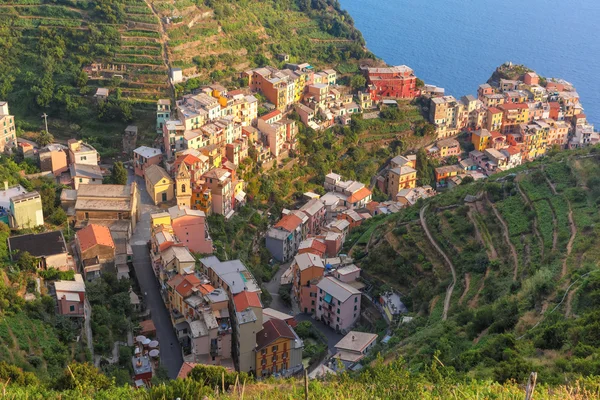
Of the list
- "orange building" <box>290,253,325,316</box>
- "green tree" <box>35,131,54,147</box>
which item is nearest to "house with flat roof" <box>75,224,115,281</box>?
"orange building" <box>290,253,325,316</box>

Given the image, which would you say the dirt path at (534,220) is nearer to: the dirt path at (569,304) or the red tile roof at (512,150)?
the dirt path at (569,304)

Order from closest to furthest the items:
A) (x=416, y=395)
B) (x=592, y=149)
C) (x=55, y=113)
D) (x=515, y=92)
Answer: (x=416, y=395)
(x=592, y=149)
(x=55, y=113)
(x=515, y=92)

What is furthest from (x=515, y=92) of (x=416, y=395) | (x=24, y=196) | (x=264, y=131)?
(x=416, y=395)

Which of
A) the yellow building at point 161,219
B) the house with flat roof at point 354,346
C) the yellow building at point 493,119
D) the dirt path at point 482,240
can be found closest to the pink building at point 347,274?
the house with flat roof at point 354,346

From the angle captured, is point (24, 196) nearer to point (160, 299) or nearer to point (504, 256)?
point (160, 299)

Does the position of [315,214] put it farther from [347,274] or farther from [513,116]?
[513,116]

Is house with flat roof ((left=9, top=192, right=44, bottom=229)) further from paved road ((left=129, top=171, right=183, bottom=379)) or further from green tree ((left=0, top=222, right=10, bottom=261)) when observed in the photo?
paved road ((left=129, top=171, right=183, bottom=379))
